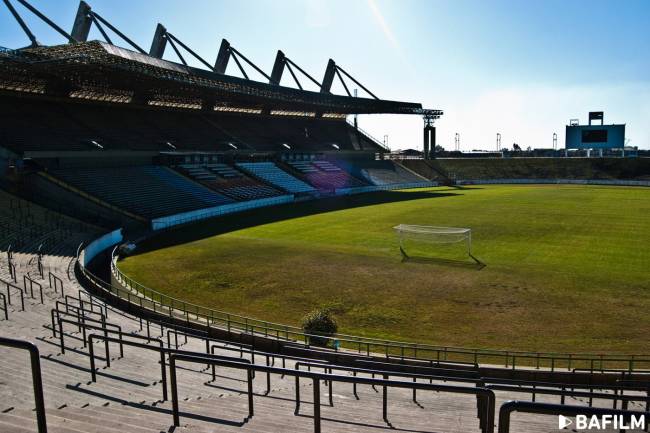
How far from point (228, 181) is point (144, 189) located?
1502 cm

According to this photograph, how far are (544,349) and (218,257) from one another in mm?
22540

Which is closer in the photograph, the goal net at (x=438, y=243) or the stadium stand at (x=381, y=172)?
the goal net at (x=438, y=243)

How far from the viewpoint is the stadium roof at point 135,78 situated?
1651 inches

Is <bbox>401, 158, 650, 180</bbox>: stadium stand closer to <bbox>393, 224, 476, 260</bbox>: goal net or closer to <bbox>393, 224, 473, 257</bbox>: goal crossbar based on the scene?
<bbox>393, 224, 473, 257</bbox>: goal crossbar

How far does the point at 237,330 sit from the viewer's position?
18.7 meters

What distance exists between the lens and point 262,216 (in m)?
54.0

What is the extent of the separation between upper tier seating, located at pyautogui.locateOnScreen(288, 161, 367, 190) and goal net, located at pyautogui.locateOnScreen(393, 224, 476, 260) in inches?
1670

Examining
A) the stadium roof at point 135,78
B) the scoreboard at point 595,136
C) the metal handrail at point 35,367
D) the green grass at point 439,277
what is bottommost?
the green grass at point 439,277

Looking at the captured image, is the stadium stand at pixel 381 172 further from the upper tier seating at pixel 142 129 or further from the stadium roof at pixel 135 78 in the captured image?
the stadium roof at pixel 135 78

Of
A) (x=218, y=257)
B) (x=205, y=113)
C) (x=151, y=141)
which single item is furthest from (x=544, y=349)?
(x=205, y=113)

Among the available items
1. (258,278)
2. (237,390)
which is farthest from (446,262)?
(237,390)

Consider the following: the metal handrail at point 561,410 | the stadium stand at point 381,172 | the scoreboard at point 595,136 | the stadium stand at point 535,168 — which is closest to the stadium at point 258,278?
the metal handrail at point 561,410

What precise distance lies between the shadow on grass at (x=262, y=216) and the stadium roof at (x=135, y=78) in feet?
56.3

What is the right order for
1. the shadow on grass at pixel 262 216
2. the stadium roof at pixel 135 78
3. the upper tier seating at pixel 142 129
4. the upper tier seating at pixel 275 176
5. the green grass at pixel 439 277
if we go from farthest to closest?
the upper tier seating at pixel 275 176, the upper tier seating at pixel 142 129, the stadium roof at pixel 135 78, the shadow on grass at pixel 262 216, the green grass at pixel 439 277
